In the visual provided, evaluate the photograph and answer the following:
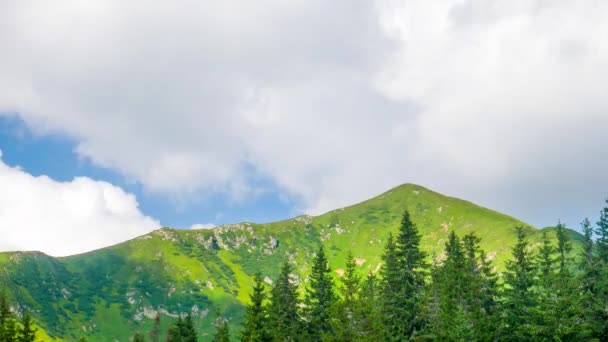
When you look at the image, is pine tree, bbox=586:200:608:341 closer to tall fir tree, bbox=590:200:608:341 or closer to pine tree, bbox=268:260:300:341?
tall fir tree, bbox=590:200:608:341

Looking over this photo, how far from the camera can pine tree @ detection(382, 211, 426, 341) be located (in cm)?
5700

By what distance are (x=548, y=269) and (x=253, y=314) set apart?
1501 inches

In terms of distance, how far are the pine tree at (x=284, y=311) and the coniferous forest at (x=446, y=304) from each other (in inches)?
4.9

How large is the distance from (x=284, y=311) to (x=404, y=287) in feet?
51.8

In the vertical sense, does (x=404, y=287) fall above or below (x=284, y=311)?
above

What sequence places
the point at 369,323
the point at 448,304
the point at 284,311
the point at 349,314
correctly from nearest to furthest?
the point at 369,323, the point at 349,314, the point at 448,304, the point at 284,311

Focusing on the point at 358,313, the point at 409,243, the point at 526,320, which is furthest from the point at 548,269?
the point at 358,313

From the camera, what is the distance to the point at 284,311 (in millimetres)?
63844

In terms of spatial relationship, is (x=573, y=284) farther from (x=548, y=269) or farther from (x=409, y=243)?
(x=409, y=243)

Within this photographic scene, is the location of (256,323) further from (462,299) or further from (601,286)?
(601,286)

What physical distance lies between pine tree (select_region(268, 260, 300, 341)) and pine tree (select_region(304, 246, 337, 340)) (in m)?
1.63

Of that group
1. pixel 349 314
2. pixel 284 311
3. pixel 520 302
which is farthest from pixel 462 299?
pixel 284 311

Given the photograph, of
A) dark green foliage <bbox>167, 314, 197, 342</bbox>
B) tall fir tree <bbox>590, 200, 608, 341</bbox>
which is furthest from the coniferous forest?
dark green foliage <bbox>167, 314, 197, 342</bbox>

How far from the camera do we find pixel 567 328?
45469 mm
